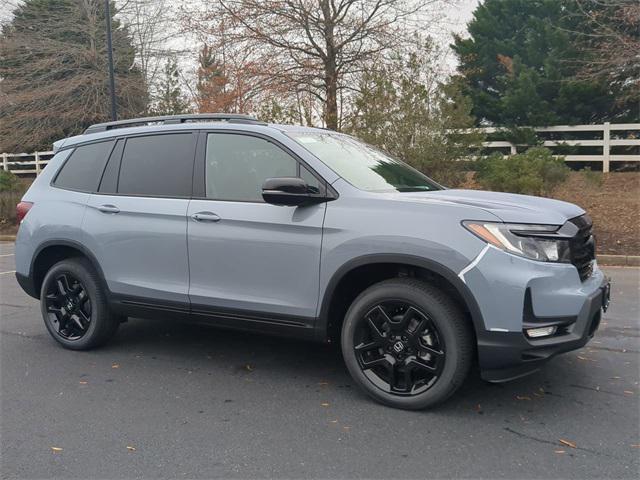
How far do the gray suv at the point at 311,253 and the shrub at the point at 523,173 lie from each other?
7.29 meters

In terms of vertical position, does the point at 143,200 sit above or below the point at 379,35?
below

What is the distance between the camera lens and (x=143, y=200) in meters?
4.67

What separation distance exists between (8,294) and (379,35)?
1050 centimetres

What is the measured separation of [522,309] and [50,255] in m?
3.96

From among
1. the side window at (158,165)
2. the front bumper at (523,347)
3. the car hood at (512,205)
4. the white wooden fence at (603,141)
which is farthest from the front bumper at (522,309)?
the white wooden fence at (603,141)

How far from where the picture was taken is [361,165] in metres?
4.46

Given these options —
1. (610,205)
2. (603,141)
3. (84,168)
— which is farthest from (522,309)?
(603,141)

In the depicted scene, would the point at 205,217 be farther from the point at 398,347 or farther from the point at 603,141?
the point at 603,141

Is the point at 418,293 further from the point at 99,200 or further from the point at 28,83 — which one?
the point at 28,83

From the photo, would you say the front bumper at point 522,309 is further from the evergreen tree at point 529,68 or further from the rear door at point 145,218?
the evergreen tree at point 529,68

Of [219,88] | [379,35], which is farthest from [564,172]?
[219,88]

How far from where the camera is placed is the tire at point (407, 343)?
3.55 meters

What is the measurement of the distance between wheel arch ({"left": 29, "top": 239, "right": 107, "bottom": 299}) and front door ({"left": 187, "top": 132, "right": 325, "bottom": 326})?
1.18 metres

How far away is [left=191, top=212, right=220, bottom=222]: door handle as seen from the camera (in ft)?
14.0
